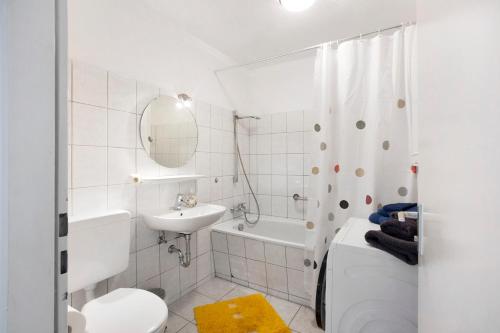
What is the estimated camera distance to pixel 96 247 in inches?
49.2

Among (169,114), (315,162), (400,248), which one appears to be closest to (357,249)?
(400,248)

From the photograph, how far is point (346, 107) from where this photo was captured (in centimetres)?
172

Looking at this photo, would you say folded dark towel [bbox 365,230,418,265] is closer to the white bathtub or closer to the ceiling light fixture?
the white bathtub

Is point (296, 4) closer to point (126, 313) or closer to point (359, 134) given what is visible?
point (359, 134)

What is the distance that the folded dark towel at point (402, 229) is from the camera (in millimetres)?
1021

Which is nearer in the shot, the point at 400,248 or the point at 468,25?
the point at 468,25

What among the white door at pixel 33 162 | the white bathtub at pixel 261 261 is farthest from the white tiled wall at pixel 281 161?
the white door at pixel 33 162

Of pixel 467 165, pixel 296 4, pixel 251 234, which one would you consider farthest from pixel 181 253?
pixel 296 4

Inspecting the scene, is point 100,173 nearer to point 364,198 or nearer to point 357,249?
point 357,249

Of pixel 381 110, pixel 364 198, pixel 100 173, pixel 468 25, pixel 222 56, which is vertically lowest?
pixel 364 198

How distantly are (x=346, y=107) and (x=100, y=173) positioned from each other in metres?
1.78

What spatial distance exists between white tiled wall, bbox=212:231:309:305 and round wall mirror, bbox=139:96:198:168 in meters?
0.90

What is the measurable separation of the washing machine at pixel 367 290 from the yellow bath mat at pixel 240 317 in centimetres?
63

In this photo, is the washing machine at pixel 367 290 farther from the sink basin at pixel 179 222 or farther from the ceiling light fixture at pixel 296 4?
the ceiling light fixture at pixel 296 4
